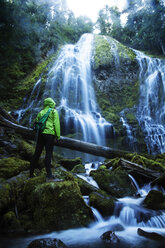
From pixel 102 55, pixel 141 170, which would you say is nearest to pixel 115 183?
pixel 141 170

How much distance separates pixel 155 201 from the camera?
425 centimetres

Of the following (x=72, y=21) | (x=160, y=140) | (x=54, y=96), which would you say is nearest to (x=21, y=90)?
(x=54, y=96)

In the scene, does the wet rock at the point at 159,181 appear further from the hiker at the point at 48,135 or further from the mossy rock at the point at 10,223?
the mossy rock at the point at 10,223

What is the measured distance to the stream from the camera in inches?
107

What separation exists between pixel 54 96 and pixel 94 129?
555 centimetres

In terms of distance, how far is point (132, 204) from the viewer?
4410mm

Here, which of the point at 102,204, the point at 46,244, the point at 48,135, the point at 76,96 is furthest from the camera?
the point at 76,96

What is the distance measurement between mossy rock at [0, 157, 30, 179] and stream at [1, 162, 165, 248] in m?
1.53

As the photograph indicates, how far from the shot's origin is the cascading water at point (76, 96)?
12.9 meters

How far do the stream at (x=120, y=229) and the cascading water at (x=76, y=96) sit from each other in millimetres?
8400

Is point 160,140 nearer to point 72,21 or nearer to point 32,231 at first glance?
point 32,231

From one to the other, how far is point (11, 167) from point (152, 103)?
16.1m

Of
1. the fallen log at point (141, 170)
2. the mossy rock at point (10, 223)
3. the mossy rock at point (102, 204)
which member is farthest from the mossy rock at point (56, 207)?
the fallen log at point (141, 170)

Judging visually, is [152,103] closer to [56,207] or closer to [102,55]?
[102,55]
